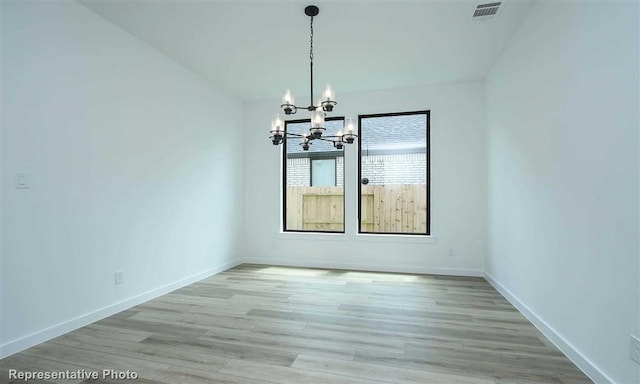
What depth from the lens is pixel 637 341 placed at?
5.04 feet

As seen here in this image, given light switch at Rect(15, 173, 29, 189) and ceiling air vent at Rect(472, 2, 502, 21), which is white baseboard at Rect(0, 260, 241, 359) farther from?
ceiling air vent at Rect(472, 2, 502, 21)

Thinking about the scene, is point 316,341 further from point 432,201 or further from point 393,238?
point 432,201

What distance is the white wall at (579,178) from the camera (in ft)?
5.33

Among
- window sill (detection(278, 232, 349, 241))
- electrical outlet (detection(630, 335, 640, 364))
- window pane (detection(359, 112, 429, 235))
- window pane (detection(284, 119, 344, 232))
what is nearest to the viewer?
electrical outlet (detection(630, 335, 640, 364))

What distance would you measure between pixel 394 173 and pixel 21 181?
4.35 metres

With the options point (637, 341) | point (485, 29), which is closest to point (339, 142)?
point (485, 29)

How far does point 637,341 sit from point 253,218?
4703 mm

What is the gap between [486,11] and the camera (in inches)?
106

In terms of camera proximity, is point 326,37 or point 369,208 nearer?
point 326,37

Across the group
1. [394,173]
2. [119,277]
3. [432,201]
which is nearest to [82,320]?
[119,277]

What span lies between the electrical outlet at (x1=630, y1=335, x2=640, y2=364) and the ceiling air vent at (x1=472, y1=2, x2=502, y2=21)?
103 inches

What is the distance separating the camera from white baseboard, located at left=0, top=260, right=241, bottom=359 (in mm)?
2182

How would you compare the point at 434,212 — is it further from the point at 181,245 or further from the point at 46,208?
the point at 46,208

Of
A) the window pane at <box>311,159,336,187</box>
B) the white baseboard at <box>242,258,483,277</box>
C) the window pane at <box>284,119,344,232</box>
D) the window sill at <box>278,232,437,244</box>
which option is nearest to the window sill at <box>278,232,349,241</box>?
the window sill at <box>278,232,437,244</box>
